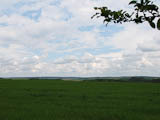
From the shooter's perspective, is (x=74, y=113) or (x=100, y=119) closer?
(x=100, y=119)

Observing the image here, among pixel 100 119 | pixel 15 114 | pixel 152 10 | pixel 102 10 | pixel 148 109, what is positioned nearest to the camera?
pixel 152 10

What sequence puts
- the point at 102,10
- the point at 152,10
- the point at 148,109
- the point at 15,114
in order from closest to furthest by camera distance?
1. the point at 152,10
2. the point at 102,10
3. the point at 15,114
4. the point at 148,109

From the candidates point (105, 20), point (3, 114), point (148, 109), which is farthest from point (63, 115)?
point (105, 20)

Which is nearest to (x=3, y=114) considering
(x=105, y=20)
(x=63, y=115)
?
(x=63, y=115)

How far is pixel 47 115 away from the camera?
1067cm

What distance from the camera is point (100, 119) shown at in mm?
10211

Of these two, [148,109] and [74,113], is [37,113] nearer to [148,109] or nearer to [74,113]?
[74,113]

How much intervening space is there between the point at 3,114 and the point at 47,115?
2272 mm

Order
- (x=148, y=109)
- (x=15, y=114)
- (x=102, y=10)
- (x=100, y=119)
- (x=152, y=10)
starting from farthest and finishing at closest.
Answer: (x=148, y=109) → (x=15, y=114) → (x=100, y=119) → (x=102, y=10) → (x=152, y=10)

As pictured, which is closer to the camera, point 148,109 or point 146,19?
point 146,19

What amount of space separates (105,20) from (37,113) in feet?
28.2

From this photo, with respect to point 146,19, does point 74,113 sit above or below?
below

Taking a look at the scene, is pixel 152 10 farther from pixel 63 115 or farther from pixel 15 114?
pixel 15 114

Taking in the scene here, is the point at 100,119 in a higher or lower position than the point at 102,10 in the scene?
lower
